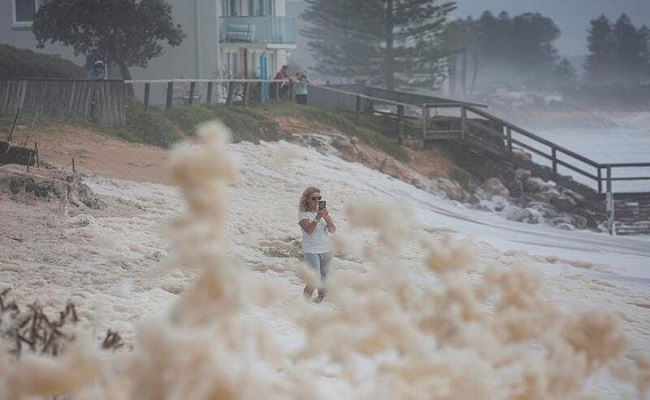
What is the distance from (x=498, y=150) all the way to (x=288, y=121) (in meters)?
3.57

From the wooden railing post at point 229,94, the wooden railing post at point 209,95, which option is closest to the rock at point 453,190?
the wooden railing post at point 229,94

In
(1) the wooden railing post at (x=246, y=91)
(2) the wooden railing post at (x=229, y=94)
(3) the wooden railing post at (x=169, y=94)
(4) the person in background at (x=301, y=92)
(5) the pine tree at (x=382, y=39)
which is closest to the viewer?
(3) the wooden railing post at (x=169, y=94)

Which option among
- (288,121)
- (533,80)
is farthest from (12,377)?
(533,80)

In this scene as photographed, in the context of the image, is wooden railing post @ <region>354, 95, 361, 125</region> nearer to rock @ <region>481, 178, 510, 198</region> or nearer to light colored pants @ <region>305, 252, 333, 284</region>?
rock @ <region>481, 178, 510, 198</region>

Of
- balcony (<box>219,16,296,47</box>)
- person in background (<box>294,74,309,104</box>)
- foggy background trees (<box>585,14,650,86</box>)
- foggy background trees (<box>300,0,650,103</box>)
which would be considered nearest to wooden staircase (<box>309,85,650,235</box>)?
person in background (<box>294,74,309,104</box>)

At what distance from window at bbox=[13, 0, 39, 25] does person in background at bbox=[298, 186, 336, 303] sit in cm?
1361

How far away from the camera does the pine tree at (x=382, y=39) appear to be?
32125 millimetres

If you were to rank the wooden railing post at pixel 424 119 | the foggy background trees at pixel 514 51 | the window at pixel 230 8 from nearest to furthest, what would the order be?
the wooden railing post at pixel 424 119
the window at pixel 230 8
the foggy background trees at pixel 514 51

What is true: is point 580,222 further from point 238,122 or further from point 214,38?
point 214,38

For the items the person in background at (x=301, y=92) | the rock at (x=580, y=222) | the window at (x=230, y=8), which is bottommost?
the rock at (x=580, y=222)

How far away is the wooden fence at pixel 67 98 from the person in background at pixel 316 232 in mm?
8437

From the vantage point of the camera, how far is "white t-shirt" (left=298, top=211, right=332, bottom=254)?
857cm

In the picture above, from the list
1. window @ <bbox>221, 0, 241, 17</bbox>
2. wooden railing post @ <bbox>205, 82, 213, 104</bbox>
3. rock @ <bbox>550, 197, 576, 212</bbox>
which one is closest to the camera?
wooden railing post @ <bbox>205, 82, 213, 104</bbox>

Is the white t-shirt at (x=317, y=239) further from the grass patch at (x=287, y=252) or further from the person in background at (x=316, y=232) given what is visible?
the grass patch at (x=287, y=252)
